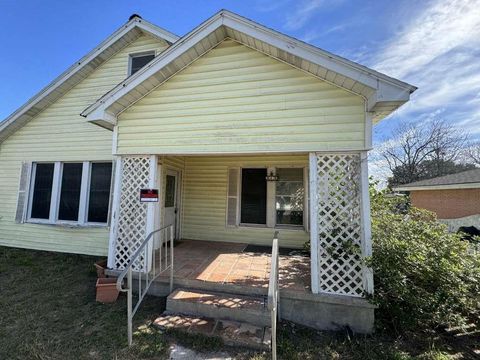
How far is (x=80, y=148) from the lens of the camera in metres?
6.70

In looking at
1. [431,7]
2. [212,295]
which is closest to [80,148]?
[212,295]

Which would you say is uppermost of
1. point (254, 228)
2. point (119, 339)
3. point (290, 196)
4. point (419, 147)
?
point (419, 147)

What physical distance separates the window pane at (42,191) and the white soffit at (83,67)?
5.07ft

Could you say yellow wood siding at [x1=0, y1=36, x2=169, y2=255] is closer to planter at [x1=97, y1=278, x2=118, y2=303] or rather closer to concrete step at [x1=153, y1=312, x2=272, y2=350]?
planter at [x1=97, y1=278, x2=118, y2=303]

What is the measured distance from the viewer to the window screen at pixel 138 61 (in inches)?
274

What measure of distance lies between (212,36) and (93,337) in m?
5.01

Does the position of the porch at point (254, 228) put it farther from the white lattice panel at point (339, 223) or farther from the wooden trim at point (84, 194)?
the wooden trim at point (84, 194)

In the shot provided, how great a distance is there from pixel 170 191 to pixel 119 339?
4213 millimetres

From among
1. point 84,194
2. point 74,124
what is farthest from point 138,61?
point 84,194

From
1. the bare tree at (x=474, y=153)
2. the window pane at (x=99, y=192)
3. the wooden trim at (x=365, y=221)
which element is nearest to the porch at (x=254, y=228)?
the wooden trim at (x=365, y=221)

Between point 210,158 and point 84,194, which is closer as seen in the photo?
point 84,194

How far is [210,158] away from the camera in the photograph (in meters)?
7.20

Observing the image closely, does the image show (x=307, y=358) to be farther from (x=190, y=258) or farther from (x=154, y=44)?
(x=154, y=44)

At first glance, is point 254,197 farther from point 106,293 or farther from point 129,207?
point 106,293
